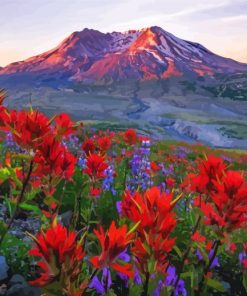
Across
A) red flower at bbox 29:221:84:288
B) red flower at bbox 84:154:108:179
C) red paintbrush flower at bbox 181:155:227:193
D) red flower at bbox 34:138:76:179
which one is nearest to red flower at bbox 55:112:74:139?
red flower at bbox 34:138:76:179

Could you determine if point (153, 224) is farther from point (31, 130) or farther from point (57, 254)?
point (31, 130)

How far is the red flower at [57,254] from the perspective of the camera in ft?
6.11

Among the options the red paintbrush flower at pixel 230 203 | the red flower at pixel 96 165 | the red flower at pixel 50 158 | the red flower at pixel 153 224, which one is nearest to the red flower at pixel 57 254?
the red flower at pixel 153 224

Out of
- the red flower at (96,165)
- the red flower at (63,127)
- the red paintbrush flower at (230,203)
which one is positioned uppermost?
the red flower at (63,127)

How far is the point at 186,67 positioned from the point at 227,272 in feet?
594

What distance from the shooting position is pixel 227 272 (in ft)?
18.3

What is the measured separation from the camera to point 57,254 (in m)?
1.87

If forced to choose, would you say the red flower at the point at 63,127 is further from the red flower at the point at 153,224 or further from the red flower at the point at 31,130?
the red flower at the point at 153,224

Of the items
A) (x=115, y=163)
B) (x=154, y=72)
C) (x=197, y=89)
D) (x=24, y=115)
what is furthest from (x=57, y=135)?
(x=154, y=72)

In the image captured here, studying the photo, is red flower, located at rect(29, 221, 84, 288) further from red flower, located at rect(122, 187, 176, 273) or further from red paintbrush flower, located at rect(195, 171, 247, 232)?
red paintbrush flower, located at rect(195, 171, 247, 232)

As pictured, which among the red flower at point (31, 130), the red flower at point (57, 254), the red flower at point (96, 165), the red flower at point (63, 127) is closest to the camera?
the red flower at point (57, 254)

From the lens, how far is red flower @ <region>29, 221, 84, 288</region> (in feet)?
6.11

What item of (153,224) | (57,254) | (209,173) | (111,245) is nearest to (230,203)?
(209,173)

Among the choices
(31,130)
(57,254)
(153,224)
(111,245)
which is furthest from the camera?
(31,130)
